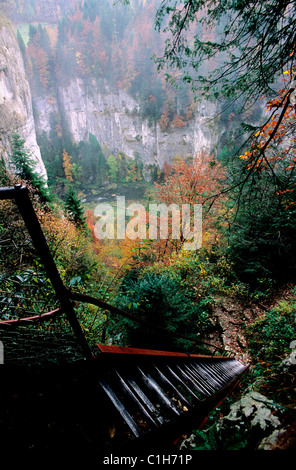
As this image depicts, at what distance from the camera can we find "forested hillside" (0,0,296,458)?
222 centimetres

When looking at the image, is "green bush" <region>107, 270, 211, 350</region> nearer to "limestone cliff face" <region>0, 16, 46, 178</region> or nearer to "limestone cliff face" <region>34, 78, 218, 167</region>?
"limestone cliff face" <region>0, 16, 46, 178</region>

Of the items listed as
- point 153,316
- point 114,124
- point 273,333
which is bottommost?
point 273,333

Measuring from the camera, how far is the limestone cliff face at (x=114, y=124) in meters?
45.1

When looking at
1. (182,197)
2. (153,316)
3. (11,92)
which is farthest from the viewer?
(11,92)

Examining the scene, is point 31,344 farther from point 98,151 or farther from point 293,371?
point 98,151

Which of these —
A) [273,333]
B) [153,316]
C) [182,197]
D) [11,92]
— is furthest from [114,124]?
[273,333]

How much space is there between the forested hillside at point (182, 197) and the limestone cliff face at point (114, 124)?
57 cm

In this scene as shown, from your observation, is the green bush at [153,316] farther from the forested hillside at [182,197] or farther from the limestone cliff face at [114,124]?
the limestone cliff face at [114,124]

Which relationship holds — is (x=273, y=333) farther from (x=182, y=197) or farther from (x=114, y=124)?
(x=114, y=124)

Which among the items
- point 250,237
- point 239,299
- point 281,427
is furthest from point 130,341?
point 250,237

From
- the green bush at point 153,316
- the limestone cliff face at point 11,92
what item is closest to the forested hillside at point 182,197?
the green bush at point 153,316

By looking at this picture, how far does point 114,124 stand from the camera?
178ft

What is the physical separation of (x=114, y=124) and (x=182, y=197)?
159ft

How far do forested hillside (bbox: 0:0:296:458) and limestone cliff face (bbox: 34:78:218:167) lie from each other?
57cm
